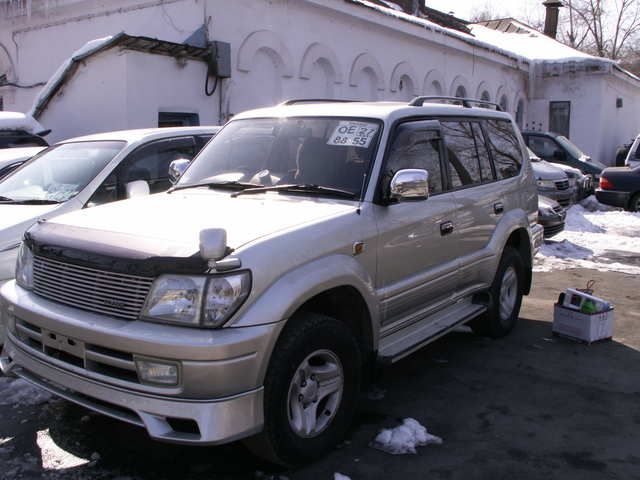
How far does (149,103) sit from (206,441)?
840 cm

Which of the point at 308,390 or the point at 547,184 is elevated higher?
the point at 547,184

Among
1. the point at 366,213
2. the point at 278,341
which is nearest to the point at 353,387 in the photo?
the point at 278,341

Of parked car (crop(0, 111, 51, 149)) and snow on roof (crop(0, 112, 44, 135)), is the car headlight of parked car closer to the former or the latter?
parked car (crop(0, 111, 51, 149))

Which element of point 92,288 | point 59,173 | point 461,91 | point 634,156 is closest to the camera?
point 92,288

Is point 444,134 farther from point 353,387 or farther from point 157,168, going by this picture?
point 157,168

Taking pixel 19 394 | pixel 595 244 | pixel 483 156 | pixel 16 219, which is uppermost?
pixel 483 156

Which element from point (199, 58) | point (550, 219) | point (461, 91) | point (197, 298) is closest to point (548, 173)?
point (550, 219)

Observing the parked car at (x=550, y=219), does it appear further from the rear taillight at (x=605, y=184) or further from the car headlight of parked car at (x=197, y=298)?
the car headlight of parked car at (x=197, y=298)

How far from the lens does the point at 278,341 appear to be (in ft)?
10.1

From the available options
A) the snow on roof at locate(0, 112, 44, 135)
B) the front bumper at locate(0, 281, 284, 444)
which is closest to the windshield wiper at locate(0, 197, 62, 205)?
the front bumper at locate(0, 281, 284, 444)

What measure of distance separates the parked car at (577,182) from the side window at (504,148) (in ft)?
28.7

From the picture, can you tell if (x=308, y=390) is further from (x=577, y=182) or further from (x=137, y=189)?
(x=577, y=182)

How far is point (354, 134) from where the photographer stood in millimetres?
4176

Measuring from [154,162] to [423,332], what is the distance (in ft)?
10.1
